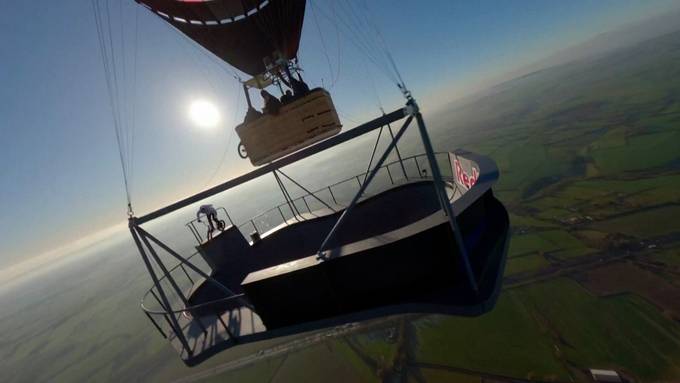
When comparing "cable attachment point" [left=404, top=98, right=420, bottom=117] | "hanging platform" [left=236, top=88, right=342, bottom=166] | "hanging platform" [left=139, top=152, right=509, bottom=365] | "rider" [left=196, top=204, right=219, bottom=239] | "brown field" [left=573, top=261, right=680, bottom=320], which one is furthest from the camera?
"brown field" [left=573, top=261, right=680, bottom=320]

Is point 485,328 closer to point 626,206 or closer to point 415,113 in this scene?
point 415,113

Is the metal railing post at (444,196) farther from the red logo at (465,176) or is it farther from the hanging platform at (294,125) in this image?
the hanging platform at (294,125)

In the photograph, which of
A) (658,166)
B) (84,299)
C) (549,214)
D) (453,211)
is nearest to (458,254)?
(453,211)

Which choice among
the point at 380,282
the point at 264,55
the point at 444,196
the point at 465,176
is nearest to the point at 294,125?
the point at 264,55

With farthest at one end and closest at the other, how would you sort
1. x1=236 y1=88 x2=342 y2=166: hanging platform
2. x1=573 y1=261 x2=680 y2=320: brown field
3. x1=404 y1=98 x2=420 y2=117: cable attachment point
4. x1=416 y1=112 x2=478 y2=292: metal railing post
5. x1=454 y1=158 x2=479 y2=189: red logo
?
1. x1=573 y1=261 x2=680 y2=320: brown field
2. x1=236 y1=88 x2=342 y2=166: hanging platform
3. x1=454 y1=158 x2=479 y2=189: red logo
4. x1=404 y1=98 x2=420 y2=117: cable attachment point
5. x1=416 y1=112 x2=478 y2=292: metal railing post

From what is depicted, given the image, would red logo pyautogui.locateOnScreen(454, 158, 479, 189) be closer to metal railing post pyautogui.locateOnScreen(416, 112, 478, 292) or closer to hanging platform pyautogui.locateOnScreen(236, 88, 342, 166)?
metal railing post pyautogui.locateOnScreen(416, 112, 478, 292)

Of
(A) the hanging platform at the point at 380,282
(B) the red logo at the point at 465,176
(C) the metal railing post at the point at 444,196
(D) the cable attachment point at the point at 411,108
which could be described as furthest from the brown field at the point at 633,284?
(D) the cable attachment point at the point at 411,108

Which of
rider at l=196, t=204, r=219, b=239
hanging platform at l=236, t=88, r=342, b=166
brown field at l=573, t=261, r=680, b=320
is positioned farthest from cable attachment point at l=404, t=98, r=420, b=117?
brown field at l=573, t=261, r=680, b=320
